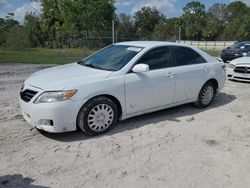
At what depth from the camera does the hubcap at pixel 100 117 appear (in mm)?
4418

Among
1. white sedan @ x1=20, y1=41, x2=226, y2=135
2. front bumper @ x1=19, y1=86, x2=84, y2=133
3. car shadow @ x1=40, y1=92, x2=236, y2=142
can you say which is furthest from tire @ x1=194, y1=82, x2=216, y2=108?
front bumper @ x1=19, y1=86, x2=84, y2=133

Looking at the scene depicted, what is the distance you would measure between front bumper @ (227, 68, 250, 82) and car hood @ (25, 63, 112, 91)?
20.8ft

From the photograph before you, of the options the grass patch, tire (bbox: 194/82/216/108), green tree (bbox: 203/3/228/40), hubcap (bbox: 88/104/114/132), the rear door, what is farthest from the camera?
green tree (bbox: 203/3/228/40)

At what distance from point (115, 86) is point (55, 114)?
1.11m

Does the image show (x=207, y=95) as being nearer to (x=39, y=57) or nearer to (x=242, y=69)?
(x=242, y=69)

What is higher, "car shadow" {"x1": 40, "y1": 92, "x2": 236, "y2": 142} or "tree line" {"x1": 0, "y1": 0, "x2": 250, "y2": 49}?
"tree line" {"x1": 0, "y1": 0, "x2": 250, "y2": 49}

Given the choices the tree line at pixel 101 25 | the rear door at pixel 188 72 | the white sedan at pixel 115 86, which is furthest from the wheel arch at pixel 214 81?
the tree line at pixel 101 25

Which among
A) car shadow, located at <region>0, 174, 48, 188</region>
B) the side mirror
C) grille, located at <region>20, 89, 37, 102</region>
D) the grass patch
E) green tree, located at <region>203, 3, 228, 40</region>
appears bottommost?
car shadow, located at <region>0, 174, 48, 188</region>

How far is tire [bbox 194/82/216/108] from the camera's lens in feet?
20.1

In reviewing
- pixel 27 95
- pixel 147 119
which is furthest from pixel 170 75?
pixel 27 95

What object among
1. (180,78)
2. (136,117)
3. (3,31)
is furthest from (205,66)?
(3,31)

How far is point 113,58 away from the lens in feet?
16.9

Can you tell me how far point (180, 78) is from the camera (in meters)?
5.51

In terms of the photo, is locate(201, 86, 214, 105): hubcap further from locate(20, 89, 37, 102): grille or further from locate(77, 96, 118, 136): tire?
locate(20, 89, 37, 102): grille
